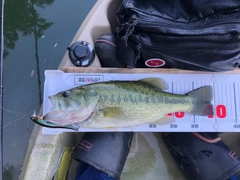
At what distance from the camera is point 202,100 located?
1817 mm

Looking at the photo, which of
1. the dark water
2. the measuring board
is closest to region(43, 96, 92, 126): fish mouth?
the measuring board

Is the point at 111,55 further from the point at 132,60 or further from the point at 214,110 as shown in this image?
the point at 214,110

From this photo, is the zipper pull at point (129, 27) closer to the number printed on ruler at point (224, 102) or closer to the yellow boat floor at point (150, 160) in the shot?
the number printed on ruler at point (224, 102)

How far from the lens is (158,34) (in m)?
1.59

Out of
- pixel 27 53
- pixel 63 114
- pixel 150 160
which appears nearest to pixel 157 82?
pixel 63 114

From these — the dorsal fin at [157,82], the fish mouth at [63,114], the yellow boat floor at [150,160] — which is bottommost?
the yellow boat floor at [150,160]

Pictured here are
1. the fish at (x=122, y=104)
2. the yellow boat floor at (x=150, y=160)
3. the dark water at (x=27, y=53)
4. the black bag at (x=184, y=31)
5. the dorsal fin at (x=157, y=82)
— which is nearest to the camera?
the black bag at (x=184, y=31)

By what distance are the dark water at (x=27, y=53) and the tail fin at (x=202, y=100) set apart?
137 centimetres

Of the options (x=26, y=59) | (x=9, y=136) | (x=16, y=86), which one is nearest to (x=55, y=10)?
(x=26, y=59)

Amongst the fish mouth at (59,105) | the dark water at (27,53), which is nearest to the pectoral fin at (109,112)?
the fish mouth at (59,105)

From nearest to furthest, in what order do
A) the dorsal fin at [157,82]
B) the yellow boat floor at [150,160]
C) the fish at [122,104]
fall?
the fish at [122,104], the dorsal fin at [157,82], the yellow boat floor at [150,160]

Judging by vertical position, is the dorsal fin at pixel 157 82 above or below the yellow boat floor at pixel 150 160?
above

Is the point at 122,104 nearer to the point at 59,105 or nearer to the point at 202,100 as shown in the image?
the point at 59,105

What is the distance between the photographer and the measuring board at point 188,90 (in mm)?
1865
